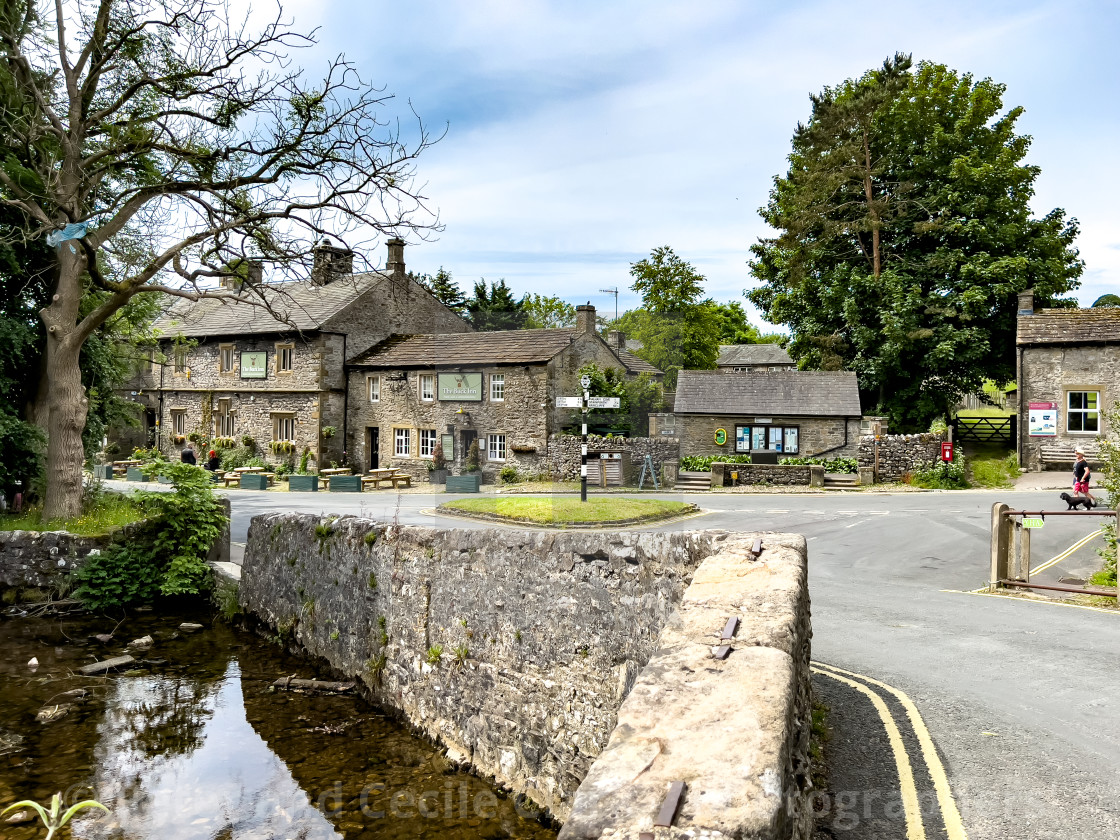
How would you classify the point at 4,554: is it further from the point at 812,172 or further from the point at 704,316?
the point at 704,316

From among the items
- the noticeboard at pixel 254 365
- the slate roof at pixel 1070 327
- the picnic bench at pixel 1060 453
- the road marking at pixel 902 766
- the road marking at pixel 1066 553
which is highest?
the slate roof at pixel 1070 327

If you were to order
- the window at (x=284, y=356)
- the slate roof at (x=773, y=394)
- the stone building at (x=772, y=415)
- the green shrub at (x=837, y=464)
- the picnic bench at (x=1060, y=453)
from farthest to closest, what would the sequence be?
the window at (x=284, y=356) → the slate roof at (x=773, y=394) → the stone building at (x=772, y=415) → the green shrub at (x=837, y=464) → the picnic bench at (x=1060, y=453)

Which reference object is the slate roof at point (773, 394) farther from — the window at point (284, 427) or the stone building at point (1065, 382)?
the window at point (284, 427)

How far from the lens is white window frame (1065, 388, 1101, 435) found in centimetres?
3050

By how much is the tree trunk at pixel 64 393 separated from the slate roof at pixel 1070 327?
3283 centimetres

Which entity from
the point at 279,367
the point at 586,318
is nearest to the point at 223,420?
the point at 279,367

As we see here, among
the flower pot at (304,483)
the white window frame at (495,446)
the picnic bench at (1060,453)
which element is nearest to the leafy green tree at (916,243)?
the picnic bench at (1060,453)

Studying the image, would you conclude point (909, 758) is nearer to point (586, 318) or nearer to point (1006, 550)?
point (1006, 550)

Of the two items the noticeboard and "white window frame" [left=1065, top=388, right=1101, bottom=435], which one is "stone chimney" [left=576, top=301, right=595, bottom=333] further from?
"white window frame" [left=1065, top=388, right=1101, bottom=435]

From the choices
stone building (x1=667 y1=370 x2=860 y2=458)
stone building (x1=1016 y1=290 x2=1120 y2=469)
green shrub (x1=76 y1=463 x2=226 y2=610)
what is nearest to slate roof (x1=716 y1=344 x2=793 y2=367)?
stone building (x1=667 y1=370 x2=860 y2=458)

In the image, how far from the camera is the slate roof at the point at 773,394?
34.4 meters

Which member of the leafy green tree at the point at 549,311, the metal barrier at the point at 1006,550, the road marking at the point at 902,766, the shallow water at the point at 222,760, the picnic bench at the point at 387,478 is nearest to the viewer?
the road marking at the point at 902,766

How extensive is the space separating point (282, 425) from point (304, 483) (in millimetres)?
6933

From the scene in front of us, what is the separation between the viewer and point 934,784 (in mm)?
5227
